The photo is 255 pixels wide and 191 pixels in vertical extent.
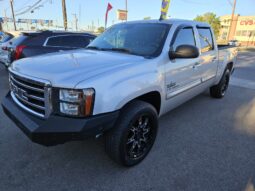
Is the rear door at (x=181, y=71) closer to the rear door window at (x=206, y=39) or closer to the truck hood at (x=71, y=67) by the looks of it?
the rear door window at (x=206, y=39)

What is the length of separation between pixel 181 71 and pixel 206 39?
1501mm

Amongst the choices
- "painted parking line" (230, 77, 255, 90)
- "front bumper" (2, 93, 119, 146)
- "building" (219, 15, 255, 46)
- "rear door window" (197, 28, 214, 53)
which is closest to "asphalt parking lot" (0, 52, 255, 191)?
"front bumper" (2, 93, 119, 146)

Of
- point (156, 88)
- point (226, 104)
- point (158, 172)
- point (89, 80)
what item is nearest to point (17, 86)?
point (89, 80)

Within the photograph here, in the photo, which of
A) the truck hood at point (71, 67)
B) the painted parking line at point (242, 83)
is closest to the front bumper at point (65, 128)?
the truck hood at point (71, 67)

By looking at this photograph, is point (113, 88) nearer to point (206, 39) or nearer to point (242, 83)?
point (206, 39)

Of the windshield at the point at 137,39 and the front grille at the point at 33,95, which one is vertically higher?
the windshield at the point at 137,39

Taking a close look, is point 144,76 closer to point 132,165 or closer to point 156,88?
point 156,88

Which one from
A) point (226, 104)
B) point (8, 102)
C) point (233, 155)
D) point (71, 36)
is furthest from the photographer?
point (71, 36)

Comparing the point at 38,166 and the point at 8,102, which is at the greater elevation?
the point at 8,102

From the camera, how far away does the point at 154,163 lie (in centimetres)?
261

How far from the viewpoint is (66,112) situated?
190cm

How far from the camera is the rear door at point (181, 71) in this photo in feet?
9.28

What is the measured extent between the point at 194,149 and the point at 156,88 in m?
1.14

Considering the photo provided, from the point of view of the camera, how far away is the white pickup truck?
6.13 ft
